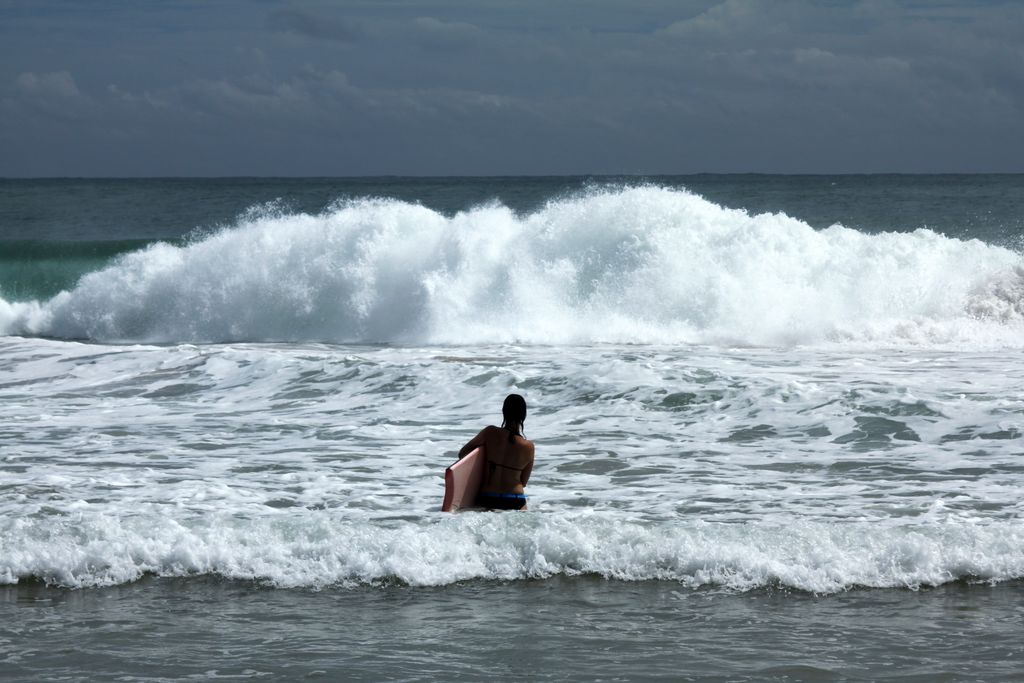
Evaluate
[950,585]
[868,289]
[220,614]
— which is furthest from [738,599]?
[868,289]

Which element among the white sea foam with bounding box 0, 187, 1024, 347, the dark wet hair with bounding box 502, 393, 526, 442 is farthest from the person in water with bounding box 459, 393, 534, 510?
the white sea foam with bounding box 0, 187, 1024, 347

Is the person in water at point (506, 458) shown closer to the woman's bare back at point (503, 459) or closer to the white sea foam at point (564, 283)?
the woman's bare back at point (503, 459)

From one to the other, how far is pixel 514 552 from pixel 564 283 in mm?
13824

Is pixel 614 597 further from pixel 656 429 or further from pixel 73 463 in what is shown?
pixel 73 463

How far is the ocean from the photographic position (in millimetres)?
6152

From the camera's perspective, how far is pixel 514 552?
24.3 feet

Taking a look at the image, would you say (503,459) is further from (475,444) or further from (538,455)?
(538,455)

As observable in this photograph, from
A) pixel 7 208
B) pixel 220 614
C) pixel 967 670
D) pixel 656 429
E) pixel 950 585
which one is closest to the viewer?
pixel 967 670

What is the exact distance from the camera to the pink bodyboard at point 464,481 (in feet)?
25.3

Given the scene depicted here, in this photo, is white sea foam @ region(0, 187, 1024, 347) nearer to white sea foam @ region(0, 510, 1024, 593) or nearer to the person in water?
the person in water

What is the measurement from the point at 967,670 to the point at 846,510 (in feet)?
9.27

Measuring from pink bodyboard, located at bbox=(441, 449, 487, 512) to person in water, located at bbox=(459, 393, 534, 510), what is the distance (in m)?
0.04

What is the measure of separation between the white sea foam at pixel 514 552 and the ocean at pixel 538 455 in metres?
0.02

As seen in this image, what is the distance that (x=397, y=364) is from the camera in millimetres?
15156
